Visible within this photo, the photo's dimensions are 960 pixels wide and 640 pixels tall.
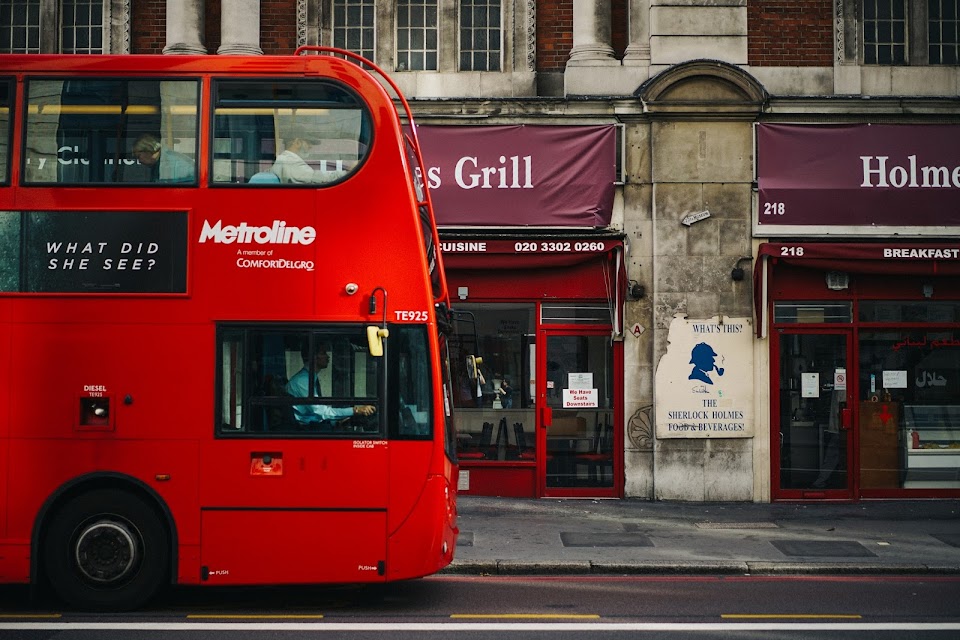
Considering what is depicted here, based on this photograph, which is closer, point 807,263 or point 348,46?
point 807,263

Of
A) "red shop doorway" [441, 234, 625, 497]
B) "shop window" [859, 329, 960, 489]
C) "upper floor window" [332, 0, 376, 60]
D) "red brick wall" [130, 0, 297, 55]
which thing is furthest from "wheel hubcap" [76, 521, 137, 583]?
"shop window" [859, 329, 960, 489]

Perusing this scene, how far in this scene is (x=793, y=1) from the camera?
16078mm

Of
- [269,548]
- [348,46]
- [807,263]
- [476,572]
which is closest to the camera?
[269,548]

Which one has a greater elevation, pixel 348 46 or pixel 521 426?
pixel 348 46

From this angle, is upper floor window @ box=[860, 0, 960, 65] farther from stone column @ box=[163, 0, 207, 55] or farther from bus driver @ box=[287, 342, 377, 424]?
bus driver @ box=[287, 342, 377, 424]

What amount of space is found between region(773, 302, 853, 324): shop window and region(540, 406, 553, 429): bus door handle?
3558mm

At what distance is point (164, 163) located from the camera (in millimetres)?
Result: 8945

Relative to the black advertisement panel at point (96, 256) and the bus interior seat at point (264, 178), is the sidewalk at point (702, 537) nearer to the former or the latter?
the black advertisement panel at point (96, 256)

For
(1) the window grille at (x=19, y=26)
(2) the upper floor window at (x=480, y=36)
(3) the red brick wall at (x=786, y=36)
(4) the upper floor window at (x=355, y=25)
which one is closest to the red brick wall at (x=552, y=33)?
(2) the upper floor window at (x=480, y=36)

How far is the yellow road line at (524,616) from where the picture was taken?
8.89 m

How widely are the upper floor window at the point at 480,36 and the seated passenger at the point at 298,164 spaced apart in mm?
7763

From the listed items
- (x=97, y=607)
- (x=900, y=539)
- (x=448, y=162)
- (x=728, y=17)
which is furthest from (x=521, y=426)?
(x=97, y=607)

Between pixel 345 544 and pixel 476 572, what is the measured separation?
2685mm

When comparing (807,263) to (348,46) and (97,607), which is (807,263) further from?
(97,607)
